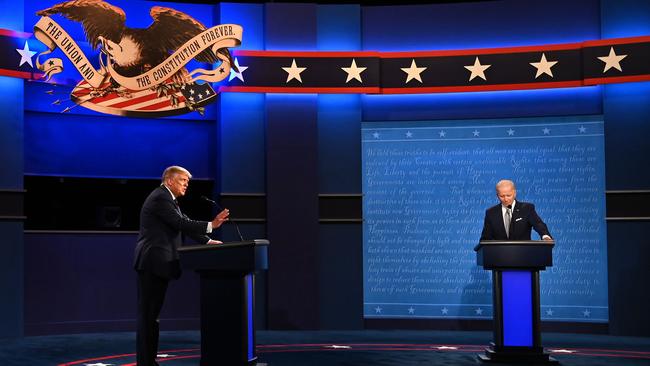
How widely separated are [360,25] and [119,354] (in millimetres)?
4653

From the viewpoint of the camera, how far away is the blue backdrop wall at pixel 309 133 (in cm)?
852

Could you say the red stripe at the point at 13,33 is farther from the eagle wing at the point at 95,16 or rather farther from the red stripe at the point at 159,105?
the red stripe at the point at 159,105

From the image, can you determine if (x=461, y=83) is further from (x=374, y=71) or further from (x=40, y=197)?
(x=40, y=197)

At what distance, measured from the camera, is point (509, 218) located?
6754 mm

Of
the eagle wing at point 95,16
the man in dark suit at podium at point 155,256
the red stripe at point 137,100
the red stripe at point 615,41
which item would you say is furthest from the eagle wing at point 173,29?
the red stripe at point 615,41

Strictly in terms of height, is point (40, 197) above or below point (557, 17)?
below

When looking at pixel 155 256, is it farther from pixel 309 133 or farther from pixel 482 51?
pixel 482 51

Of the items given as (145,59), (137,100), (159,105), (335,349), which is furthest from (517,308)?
(145,59)

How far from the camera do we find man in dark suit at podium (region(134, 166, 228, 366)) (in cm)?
539

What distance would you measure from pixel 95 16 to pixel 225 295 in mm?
4388

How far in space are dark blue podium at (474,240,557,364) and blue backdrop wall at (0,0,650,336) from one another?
8.61 ft

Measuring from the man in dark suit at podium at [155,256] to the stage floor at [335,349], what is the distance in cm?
79

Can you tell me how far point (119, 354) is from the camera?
6.75m

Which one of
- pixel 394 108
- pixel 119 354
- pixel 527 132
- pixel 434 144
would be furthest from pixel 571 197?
pixel 119 354
